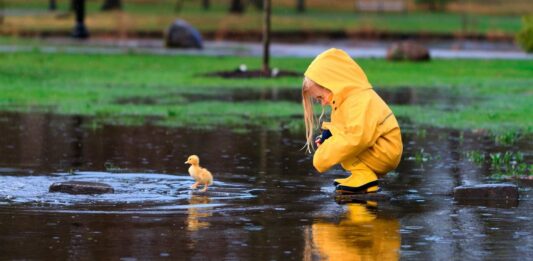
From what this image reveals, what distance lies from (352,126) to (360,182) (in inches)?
21.4

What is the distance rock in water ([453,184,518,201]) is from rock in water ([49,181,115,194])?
9.88 feet

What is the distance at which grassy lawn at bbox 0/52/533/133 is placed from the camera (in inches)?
803

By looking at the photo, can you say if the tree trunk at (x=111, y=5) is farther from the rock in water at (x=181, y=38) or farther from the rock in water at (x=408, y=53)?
the rock in water at (x=408, y=53)

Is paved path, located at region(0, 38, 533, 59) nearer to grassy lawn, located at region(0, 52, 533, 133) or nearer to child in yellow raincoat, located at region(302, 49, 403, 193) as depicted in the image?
grassy lawn, located at region(0, 52, 533, 133)

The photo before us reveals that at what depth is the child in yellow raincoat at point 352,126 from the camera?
11.6 metres

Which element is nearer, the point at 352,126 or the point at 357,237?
the point at 357,237

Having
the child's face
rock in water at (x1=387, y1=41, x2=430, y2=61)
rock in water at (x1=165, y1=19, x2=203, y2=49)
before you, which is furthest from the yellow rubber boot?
rock in water at (x1=165, y1=19, x2=203, y2=49)

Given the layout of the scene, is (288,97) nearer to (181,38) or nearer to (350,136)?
(350,136)

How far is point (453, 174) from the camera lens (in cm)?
1378

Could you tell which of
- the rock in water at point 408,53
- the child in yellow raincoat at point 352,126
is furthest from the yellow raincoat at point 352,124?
the rock in water at point 408,53

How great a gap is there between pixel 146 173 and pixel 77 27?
31683 millimetres

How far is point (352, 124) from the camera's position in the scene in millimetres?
11594

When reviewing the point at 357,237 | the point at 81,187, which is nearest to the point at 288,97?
the point at 81,187

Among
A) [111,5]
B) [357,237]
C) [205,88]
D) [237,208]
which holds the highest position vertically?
[357,237]
